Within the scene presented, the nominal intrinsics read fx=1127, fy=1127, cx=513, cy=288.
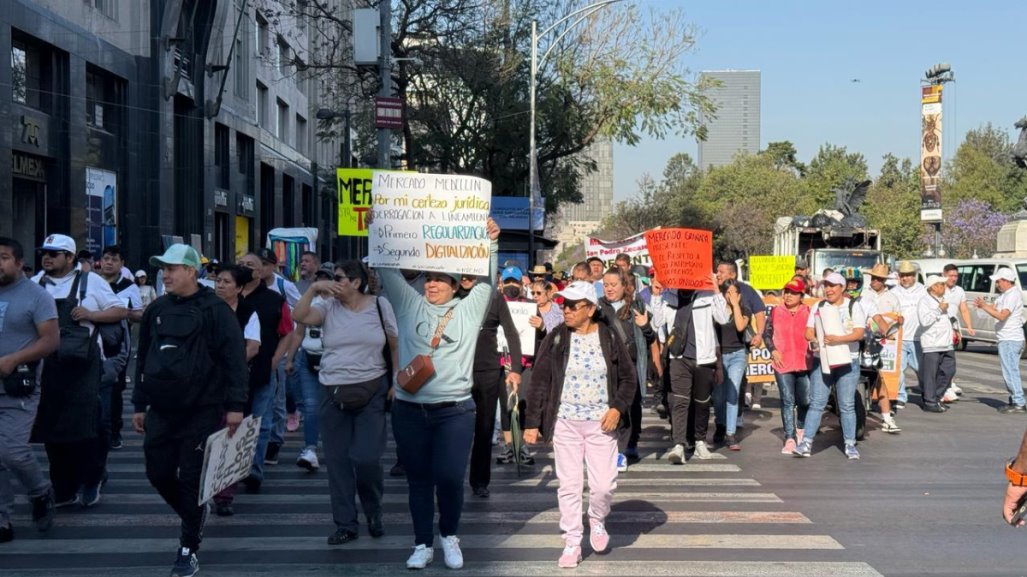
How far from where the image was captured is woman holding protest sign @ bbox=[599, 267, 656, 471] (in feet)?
32.7

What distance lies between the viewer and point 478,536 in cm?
738

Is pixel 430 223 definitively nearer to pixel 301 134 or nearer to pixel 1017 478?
pixel 1017 478

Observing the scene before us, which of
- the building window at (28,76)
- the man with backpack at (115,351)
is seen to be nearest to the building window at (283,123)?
the building window at (28,76)

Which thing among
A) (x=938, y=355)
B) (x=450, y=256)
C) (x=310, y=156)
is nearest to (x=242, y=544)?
(x=450, y=256)

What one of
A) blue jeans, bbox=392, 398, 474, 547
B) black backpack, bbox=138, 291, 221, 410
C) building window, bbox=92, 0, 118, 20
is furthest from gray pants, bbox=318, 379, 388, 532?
building window, bbox=92, 0, 118, 20

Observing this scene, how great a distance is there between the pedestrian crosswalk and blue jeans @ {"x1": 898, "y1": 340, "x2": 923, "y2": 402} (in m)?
6.08

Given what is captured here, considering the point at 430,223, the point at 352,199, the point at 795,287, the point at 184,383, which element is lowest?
the point at 184,383

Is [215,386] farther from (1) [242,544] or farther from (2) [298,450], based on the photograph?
(2) [298,450]

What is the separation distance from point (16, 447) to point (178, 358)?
158cm

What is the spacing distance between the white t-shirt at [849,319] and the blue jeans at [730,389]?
0.71 metres

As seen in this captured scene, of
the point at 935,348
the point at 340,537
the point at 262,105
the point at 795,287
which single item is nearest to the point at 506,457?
the point at 795,287

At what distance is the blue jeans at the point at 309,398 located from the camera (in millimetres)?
9891

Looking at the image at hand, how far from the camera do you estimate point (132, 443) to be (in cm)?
1158

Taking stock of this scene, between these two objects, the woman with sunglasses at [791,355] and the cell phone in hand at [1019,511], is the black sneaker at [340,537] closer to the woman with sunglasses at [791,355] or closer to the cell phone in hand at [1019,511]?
the cell phone in hand at [1019,511]
